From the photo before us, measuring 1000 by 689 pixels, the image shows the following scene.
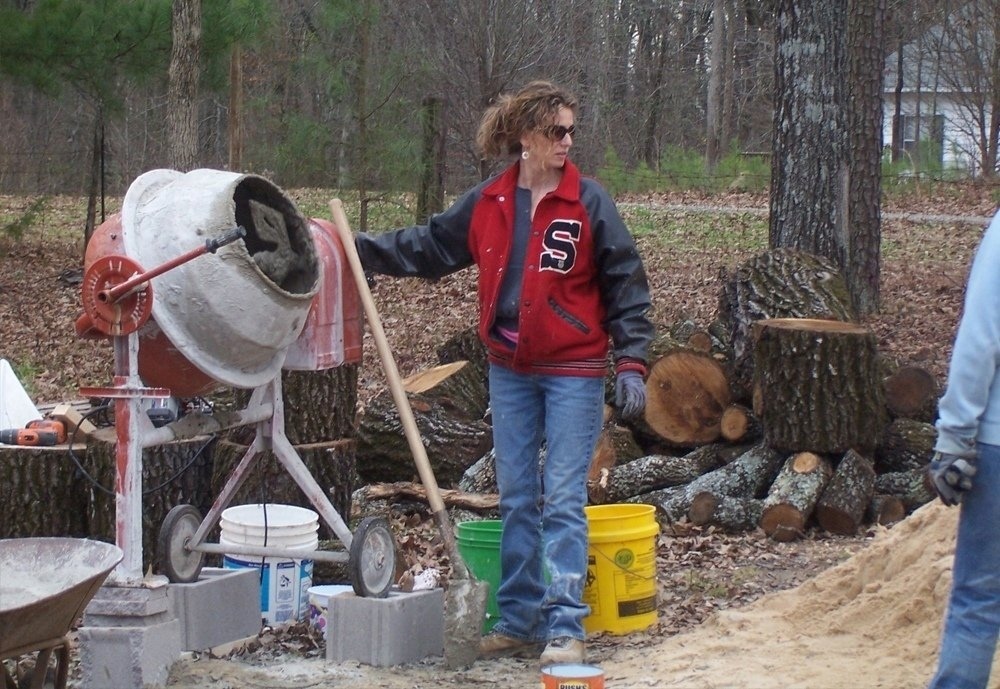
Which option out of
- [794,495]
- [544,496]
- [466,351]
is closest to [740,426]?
[794,495]

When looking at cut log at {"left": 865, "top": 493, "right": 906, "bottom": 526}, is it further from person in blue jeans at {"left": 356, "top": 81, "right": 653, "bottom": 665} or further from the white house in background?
the white house in background

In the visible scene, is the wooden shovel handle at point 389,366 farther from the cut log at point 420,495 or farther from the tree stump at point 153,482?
the cut log at point 420,495

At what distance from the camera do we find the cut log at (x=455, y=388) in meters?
7.95

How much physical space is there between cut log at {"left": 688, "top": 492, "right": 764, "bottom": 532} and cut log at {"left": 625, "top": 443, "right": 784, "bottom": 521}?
0.14 metres

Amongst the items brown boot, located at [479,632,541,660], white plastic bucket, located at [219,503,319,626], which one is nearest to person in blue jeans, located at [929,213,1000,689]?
brown boot, located at [479,632,541,660]

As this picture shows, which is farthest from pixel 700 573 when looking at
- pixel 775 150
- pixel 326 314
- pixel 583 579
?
pixel 775 150

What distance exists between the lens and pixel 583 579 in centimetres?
462

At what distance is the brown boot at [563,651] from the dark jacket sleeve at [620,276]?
3.33ft

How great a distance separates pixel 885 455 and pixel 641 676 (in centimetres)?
347

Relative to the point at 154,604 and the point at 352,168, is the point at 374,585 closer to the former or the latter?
the point at 154,604

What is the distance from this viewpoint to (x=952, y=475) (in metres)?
3.25

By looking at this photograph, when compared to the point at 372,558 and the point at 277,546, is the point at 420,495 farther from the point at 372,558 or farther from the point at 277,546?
the point at 372,558

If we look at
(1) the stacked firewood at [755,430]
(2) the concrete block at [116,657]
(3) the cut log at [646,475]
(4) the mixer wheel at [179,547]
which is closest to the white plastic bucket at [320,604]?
(4) the mixer wheel at [179,547]

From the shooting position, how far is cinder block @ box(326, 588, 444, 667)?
15.2 ft
